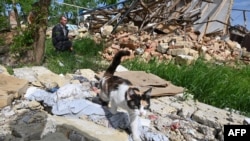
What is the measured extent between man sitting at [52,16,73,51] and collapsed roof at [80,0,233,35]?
3305mm

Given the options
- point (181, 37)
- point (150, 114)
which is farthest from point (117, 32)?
point (150, 114)

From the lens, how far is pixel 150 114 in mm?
4598

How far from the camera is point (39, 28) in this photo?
7266mm

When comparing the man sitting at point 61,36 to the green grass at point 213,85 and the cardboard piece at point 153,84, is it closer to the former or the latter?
the green grass at point 213,85

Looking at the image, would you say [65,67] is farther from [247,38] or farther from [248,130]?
[247,38]

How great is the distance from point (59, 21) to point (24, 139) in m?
5.36

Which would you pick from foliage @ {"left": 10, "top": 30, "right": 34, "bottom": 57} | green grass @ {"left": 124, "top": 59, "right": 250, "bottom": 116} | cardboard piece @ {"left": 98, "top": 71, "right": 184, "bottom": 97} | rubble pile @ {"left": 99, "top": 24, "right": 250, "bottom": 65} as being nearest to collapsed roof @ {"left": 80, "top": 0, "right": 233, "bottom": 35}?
rubble pile @ {"left": 99, "top": 24, "right": 250, "bottom": 65}

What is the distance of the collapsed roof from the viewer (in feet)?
37.6

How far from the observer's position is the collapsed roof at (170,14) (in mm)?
11453

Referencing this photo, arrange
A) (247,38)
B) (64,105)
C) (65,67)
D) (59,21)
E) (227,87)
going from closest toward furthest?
(64,105) < (227,87) < (65,67) < (59,21) < (247,38)

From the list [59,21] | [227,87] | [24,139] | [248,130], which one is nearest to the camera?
[24,139]

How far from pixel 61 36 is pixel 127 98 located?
484cm

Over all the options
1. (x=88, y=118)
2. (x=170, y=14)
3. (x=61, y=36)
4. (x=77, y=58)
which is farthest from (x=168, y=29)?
(x=88, y=118)

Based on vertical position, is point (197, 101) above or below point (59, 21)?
below
